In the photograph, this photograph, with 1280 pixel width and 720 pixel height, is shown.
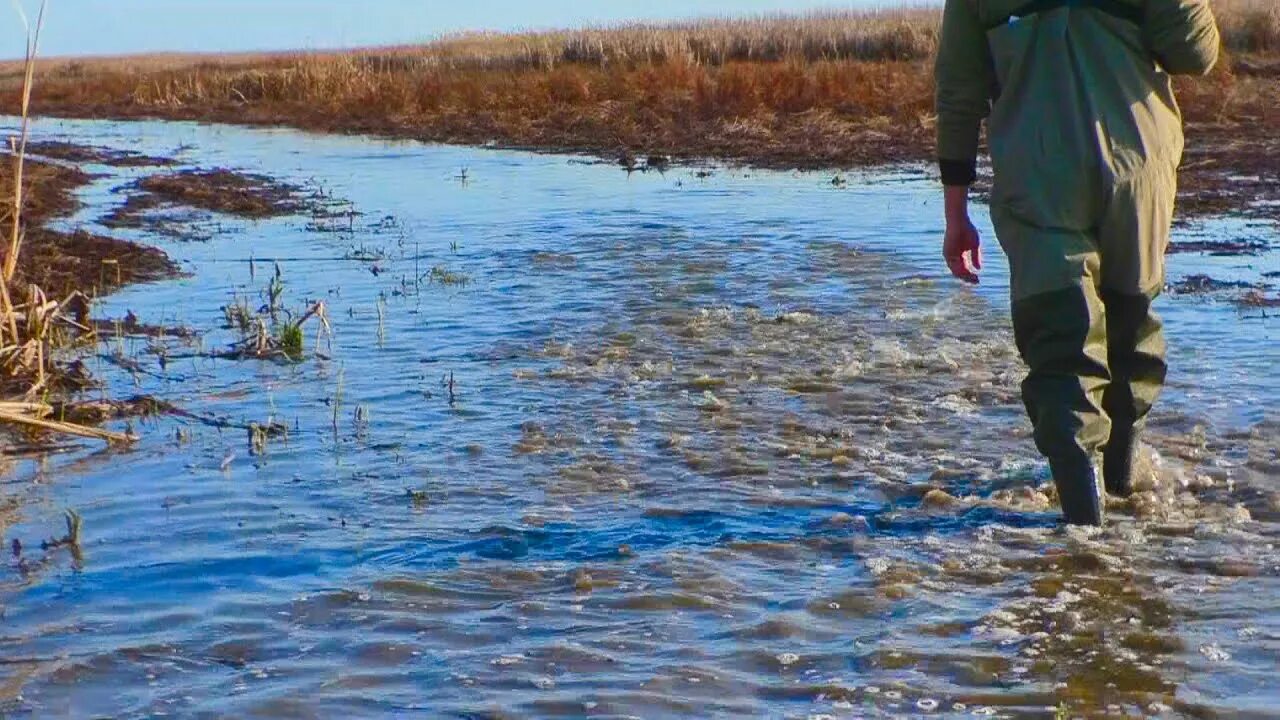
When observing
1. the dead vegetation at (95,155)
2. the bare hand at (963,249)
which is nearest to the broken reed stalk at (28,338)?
the bare hand at (963,249)

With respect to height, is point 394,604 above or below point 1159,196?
below

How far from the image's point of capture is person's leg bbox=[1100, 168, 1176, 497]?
4.28m

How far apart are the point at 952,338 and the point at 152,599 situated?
4.65 metres

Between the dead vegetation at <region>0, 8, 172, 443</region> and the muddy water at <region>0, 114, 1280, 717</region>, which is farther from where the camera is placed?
the dead vegetation at <region>0, 8, 172, 443</region>

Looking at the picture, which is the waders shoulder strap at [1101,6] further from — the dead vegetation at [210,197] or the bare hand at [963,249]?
the dead vegetation at [210,197]

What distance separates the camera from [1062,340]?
434 cm

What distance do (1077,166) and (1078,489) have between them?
0.95 m

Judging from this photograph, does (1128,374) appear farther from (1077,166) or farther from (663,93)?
(663,93)

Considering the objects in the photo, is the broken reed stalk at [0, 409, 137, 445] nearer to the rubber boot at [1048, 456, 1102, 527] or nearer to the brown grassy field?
the rubber boot at [1048, 456, 1102, 527]

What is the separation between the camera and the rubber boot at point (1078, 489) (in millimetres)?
4441

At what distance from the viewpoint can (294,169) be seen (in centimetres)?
2153

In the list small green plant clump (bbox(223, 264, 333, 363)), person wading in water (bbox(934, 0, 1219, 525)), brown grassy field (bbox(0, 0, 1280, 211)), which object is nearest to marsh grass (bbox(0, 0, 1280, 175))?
brown grassy field (bbox(0, 0, 1280, 211))

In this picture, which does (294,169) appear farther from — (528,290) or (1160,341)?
(1160,341)

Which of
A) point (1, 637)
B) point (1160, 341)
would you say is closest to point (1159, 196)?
point (1160, 341)
